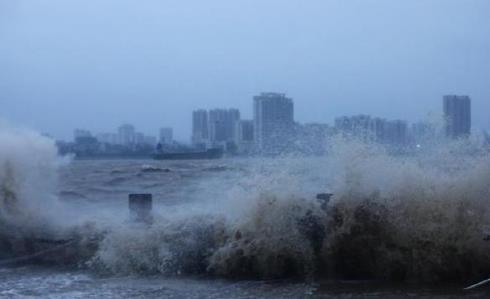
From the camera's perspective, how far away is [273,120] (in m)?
27.5

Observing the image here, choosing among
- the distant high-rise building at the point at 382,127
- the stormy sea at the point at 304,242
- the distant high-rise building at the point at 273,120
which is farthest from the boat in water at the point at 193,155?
the stormy sea at the point at 304,242

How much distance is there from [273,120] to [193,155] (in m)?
25.1

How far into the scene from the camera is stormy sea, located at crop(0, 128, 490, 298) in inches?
437

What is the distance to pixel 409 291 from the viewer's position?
10.4 m

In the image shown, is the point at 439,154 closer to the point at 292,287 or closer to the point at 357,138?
the point at 357,138

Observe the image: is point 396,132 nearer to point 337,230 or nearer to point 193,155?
point 337,230

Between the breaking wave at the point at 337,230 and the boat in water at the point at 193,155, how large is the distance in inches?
1171

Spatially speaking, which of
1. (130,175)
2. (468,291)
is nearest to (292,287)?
(468,291)

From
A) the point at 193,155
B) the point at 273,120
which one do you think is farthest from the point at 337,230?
the point at 193,155

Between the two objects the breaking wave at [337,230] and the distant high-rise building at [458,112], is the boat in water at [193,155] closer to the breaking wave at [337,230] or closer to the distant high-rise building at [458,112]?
the distant high-rise building at [458,112]

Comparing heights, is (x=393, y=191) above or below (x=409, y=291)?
above

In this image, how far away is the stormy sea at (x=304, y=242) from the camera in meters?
11.1

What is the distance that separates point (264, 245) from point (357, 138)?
313 centimetres

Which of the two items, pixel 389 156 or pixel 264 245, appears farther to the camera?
pixel 389 156
